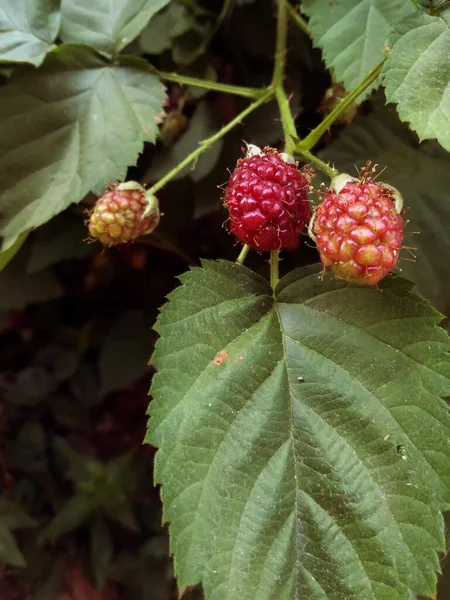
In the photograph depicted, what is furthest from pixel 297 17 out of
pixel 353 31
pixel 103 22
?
pixel 103 22

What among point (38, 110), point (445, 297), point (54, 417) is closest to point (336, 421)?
point (445, 297)

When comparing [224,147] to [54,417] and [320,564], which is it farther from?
[54,417]

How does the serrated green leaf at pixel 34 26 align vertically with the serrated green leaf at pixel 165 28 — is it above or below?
below

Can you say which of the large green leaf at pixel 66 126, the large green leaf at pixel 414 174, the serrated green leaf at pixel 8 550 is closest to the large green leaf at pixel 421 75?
the large green leaf at pixel 414 174

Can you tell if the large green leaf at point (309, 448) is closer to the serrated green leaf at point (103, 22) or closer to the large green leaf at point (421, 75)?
the large green leaf at point (421, 75)

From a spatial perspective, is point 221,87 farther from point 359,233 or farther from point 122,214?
point 359,233

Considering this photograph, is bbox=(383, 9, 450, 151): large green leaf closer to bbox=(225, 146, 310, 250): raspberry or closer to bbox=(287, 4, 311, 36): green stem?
bbox=(225, 146, 310, 250): raspberry

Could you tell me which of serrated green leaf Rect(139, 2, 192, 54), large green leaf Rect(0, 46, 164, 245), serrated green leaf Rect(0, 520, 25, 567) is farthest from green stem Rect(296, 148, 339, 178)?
serrated green leaf Rect(0, 520, 25, 567)
